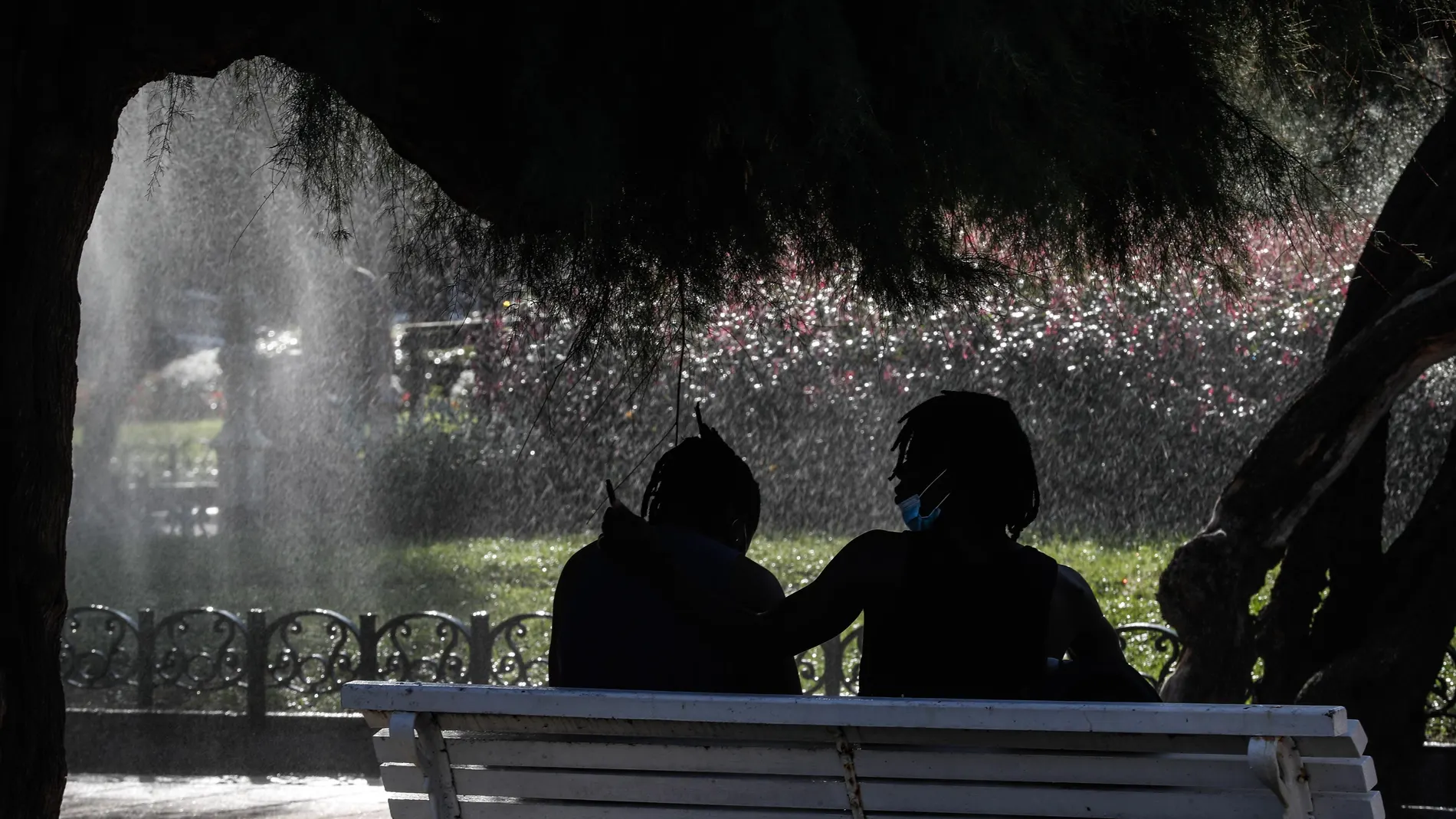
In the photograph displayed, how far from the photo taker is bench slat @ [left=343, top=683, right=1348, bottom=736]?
1947 millimetres

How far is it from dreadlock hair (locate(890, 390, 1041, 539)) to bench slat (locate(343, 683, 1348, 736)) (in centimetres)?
48

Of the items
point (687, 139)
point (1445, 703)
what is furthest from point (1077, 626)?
point (1445, 703)

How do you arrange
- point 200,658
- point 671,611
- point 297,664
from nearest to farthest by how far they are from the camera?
1. point 671,611
2. point 297,664
3. point 200,658

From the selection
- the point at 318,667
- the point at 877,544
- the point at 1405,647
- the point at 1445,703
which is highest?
the point at 877,544

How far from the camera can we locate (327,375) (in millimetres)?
13062

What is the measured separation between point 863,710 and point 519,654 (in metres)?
4.52

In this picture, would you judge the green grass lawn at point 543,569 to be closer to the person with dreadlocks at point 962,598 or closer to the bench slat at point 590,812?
the person with dreadlocks at point 962,598

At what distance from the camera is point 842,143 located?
7.57 ft

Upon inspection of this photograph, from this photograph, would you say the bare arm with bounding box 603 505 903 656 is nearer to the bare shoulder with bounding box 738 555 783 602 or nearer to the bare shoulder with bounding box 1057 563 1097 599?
the bare shoulder with bounding box 738 555 783 602

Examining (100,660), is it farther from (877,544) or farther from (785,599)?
(877,544)

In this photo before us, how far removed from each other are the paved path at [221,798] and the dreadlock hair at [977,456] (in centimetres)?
363

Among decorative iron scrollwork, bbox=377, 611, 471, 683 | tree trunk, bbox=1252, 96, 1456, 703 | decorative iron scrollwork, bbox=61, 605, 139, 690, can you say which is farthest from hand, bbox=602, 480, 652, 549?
decorative iron scrollwork, bbox=61, 605, 139, 690

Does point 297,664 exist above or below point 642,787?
below

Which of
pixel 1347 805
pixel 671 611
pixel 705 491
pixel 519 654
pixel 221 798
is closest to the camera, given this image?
pixel 1347 805
